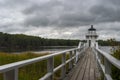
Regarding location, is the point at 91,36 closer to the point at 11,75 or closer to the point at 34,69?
the point at 34,69

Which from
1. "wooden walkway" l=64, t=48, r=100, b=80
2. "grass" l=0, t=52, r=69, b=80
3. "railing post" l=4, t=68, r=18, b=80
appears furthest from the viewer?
"wooden walkway" l=64, t=48, r=100, b=80

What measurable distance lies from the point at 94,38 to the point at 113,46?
42533 mm

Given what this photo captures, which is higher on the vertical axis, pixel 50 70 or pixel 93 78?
pixel 50 70

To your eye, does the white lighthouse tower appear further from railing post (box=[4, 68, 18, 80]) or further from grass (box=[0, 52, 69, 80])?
railing post (box=[4, 68, 18, 80])

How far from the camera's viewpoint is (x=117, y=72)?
4.77m

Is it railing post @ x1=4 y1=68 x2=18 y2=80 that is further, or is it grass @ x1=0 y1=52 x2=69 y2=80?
grass @ x1=0 y1=52 x2=69 y2=80

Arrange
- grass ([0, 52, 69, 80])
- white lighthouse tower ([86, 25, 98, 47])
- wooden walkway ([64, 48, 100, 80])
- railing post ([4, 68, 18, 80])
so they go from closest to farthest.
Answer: railing post ([4, 68, 18, 80]) → grass ([0, 52, 69, 80]) → wooden walkway ([64, 48, 100, 80]) → white lighthouse tower ([86, 25, 98, 47])

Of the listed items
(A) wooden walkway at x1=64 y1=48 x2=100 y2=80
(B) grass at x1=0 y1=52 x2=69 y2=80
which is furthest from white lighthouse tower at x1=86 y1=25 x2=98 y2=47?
(A) wooden walkway at x1=64 y1=48 x2=100 y2=80

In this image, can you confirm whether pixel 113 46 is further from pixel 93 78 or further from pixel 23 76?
pixel 23 76

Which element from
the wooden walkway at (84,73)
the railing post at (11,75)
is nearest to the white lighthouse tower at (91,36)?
the wooden walkway at (84,73)

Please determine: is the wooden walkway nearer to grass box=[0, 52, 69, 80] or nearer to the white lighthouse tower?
grass box=[0, 52, 69, 80]

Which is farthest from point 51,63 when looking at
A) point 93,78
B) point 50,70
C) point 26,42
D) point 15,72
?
A: point 26,42

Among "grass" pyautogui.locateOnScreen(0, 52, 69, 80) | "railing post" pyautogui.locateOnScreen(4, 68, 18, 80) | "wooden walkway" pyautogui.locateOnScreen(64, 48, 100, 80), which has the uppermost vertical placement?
"railing post" pyautogui.locateOnScreen(4, 68, 18, 80)

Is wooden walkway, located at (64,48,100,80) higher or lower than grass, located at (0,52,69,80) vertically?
lower
